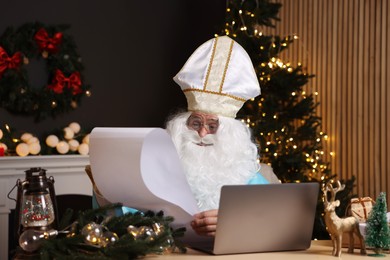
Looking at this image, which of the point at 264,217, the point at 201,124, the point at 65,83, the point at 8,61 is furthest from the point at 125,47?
the point at 264,217

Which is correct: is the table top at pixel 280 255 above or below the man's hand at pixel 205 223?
below

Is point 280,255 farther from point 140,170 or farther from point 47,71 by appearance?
point 47,71

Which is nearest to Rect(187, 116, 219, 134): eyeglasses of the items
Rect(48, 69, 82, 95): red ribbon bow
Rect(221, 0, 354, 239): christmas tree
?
Rect(221, 0, 354, 239): christmas tree

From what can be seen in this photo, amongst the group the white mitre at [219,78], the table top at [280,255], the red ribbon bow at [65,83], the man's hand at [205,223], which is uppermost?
the white mitre at [219,78]

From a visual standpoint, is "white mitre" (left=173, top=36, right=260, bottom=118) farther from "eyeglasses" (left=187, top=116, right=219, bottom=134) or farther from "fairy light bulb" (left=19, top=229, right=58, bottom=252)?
"fairy light bulb" (left=19, top=229, right=58, bottom=252)

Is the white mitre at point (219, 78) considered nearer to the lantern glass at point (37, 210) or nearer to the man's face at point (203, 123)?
the man's face at point (203, 123)

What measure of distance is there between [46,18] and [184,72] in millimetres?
2947

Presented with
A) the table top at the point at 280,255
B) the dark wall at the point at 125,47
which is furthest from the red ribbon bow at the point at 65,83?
the table top at the point at 280,255

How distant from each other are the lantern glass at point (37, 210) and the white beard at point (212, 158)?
0.90m

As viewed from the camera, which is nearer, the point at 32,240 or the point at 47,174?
the point at 32,240

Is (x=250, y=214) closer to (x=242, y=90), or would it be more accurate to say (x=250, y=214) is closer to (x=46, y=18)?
(x=242, y=90)

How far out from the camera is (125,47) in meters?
6.89

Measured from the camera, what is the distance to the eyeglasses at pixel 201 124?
3.82 metres

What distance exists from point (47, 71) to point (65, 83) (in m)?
0.18
